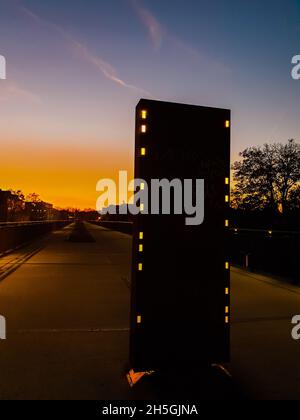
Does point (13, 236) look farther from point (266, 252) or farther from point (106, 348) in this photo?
point (106, 348)

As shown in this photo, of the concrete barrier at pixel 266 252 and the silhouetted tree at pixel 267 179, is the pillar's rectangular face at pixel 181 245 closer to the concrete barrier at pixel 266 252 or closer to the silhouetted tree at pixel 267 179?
the concrete barrier at pixel 266 252

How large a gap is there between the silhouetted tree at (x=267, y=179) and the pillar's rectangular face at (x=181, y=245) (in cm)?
4951

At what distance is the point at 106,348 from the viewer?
5.39m

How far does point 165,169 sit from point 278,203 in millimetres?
51308

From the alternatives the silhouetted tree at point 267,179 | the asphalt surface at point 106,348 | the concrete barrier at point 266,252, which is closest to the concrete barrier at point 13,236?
the asphalt surface at point 106,348

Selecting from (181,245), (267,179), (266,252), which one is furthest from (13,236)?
(267,179)

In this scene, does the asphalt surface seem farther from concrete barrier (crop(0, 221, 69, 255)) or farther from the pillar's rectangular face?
concrete barrier (crop(0, 221, 69, 255))

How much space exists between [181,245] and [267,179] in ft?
173

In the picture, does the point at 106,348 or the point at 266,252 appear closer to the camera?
the point at 106,348

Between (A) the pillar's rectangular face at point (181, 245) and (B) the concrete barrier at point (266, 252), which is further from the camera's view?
(B) the concrete barrier at point (266, 252)

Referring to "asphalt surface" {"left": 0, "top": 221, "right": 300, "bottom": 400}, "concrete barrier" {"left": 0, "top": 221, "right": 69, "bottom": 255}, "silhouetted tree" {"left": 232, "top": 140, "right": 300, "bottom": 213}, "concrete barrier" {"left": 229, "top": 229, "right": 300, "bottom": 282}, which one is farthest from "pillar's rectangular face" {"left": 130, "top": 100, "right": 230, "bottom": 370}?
"silhouetted tree" {"left": 232, "top": 140, "right": 300, "bottom": 213}

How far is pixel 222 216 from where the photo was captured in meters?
4.46

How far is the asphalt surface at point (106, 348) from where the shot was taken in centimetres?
Answer: 403

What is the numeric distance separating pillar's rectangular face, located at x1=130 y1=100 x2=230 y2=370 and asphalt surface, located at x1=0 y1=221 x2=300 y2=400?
0.37 metres
